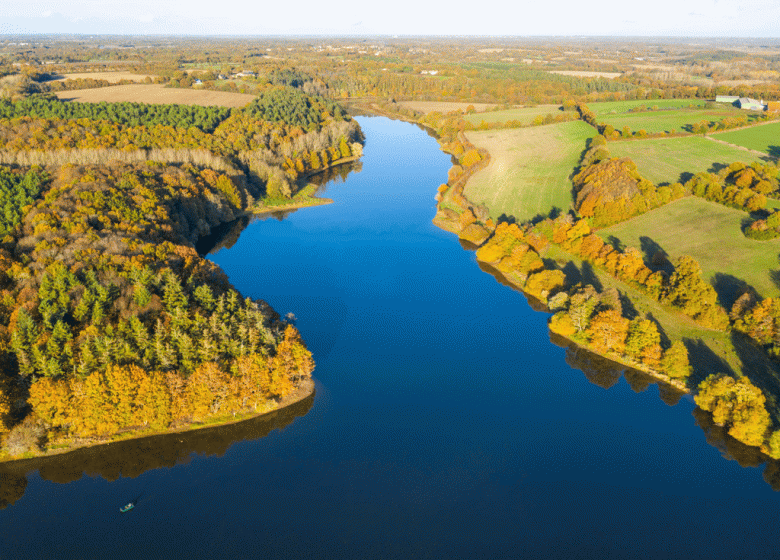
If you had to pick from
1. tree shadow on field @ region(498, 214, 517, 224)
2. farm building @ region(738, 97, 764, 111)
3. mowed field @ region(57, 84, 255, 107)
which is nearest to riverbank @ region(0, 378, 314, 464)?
tree shadow on field @ region(498, 214, 517, 224)

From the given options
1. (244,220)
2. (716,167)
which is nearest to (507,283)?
(244,220)

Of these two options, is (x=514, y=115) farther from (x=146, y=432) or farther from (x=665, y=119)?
(x=146, y=432)

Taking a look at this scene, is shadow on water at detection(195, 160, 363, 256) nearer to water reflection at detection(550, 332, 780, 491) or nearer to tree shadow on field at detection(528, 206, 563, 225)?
tree shadow on field at detection(528, 206, 563, 225)

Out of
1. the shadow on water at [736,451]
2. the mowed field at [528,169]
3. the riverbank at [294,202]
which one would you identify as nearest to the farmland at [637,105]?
the mowed field at [528,169]

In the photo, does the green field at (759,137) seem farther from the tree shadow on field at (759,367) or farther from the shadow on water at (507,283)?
the shadow on water at (507,283)

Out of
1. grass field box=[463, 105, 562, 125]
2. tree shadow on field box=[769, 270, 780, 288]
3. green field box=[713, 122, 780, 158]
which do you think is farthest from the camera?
grass field box=[463, 105, 562, 125]

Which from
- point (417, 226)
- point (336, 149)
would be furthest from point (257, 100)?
point (417, 226)

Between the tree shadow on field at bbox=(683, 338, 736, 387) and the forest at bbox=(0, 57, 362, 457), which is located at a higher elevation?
the forest at bbox=(0, 57, 362, 457)
